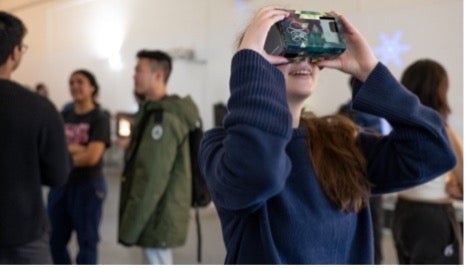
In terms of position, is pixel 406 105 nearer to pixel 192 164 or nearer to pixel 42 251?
pixel 42 251

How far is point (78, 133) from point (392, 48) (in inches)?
72.5

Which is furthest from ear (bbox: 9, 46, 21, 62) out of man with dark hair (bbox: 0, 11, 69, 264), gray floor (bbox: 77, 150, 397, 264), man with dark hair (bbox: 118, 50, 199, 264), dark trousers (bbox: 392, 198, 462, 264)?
dark trousers (bbox: 392, 198, 462, 264)

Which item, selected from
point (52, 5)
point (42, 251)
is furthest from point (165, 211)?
point (52, 5)

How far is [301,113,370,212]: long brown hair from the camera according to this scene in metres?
0.80

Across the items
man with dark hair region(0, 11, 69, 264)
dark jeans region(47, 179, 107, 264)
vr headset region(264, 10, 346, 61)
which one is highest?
vr headset region(264, 10, 346, 61)

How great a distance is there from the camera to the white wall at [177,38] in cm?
273

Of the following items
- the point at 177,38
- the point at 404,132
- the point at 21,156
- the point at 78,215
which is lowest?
the point at 78,215

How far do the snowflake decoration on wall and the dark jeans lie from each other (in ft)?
5.78

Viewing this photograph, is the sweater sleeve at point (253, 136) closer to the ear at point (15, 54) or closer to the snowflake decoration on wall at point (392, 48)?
the ear at point (15, 54)

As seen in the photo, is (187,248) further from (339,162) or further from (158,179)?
(339,162)

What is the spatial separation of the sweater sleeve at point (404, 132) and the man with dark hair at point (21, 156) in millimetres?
883

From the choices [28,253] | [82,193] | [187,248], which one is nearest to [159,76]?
[82,193]

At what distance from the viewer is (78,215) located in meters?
2.38

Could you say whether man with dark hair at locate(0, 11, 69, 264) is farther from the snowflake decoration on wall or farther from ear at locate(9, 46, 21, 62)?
the snowflake decoration on wall
